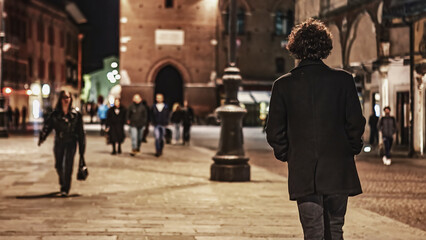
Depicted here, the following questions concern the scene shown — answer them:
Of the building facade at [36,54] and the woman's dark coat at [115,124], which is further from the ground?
the building facade at [36,54]

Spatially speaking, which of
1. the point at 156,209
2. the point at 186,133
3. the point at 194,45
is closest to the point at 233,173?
the point at 156,209

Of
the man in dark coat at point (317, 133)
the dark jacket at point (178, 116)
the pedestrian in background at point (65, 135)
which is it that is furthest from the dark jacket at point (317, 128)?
the dark jacket at point (178, 116)

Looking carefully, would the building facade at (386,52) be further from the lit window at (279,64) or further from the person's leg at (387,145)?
the lit window at (279,64)

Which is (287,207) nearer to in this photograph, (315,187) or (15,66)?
(315,187)

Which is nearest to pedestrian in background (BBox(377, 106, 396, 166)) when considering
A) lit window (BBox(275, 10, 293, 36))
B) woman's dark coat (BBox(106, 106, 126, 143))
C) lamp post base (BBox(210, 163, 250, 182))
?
lamp post base (BBox(210, 163, 250, 182))

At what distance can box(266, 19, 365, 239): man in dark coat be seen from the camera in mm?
4895

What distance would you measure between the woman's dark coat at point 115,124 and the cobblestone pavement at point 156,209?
5.68 meters

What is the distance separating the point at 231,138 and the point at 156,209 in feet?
15.3

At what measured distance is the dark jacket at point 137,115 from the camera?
22.8m

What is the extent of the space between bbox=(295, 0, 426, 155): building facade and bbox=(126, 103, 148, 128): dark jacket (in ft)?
25.6

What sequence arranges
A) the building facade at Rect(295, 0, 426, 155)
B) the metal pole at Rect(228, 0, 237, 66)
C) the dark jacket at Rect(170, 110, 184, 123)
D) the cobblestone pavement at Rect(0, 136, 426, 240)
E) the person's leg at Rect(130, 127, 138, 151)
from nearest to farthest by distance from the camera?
the cobblestone pavement at Rect(0, 136, 426, 240), the metal pole at Rect(228, 0, 237, 66), the person's leg at Rect(130, 127, 138, 151), the building facade at Rect(295, 0, 426, 155), the dark jacket at Rect(170, 110, 184, 123)

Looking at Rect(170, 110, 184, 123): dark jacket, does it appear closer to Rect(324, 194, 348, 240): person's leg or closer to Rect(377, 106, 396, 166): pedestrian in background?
Rect(377, 106, 396, 166): pedestrian in background

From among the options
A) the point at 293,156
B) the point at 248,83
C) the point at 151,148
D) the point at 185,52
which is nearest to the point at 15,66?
the point at 185,52

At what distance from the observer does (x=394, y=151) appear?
2575 cm
